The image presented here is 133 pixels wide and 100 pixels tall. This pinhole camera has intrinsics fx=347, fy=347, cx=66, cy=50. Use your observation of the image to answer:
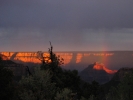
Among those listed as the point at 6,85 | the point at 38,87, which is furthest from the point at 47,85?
the point at 6,85

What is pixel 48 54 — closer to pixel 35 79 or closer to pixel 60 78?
pixel 60 78

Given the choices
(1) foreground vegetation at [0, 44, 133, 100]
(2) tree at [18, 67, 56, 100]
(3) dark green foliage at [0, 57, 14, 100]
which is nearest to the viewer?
(2) tree at [18, 67, 56, 100]

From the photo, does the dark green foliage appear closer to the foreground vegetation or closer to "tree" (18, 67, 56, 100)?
the foreground vegetation

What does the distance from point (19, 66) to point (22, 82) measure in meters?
49.8

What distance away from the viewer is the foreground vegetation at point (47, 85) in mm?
21094

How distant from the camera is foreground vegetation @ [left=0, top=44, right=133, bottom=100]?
69.2 feet

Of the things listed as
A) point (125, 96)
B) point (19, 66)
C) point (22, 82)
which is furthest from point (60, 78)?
point (19, 66)

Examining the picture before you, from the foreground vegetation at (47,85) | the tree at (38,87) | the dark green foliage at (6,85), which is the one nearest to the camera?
the tree at (38,87)

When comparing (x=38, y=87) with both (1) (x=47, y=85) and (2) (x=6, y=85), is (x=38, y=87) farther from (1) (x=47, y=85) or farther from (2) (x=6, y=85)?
(2) (x=6, y=85)

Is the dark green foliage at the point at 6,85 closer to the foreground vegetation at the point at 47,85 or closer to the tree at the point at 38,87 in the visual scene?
the foreground vegetation at the point at 47,85

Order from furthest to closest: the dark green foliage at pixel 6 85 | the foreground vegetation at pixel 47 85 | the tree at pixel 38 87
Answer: the dark green foliage at pixel 6 85 < the foreground vegetation at pixel 47 85 < the tree at pixel 38 87

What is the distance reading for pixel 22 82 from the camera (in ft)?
71.8

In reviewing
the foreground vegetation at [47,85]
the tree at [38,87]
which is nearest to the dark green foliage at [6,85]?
the foreground vegetation at [47,85]

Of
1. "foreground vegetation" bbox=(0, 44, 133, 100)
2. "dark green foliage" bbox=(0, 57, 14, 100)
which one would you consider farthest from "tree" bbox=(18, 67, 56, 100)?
"dark green foliage" bbox=(0, 57, 14, 100)
